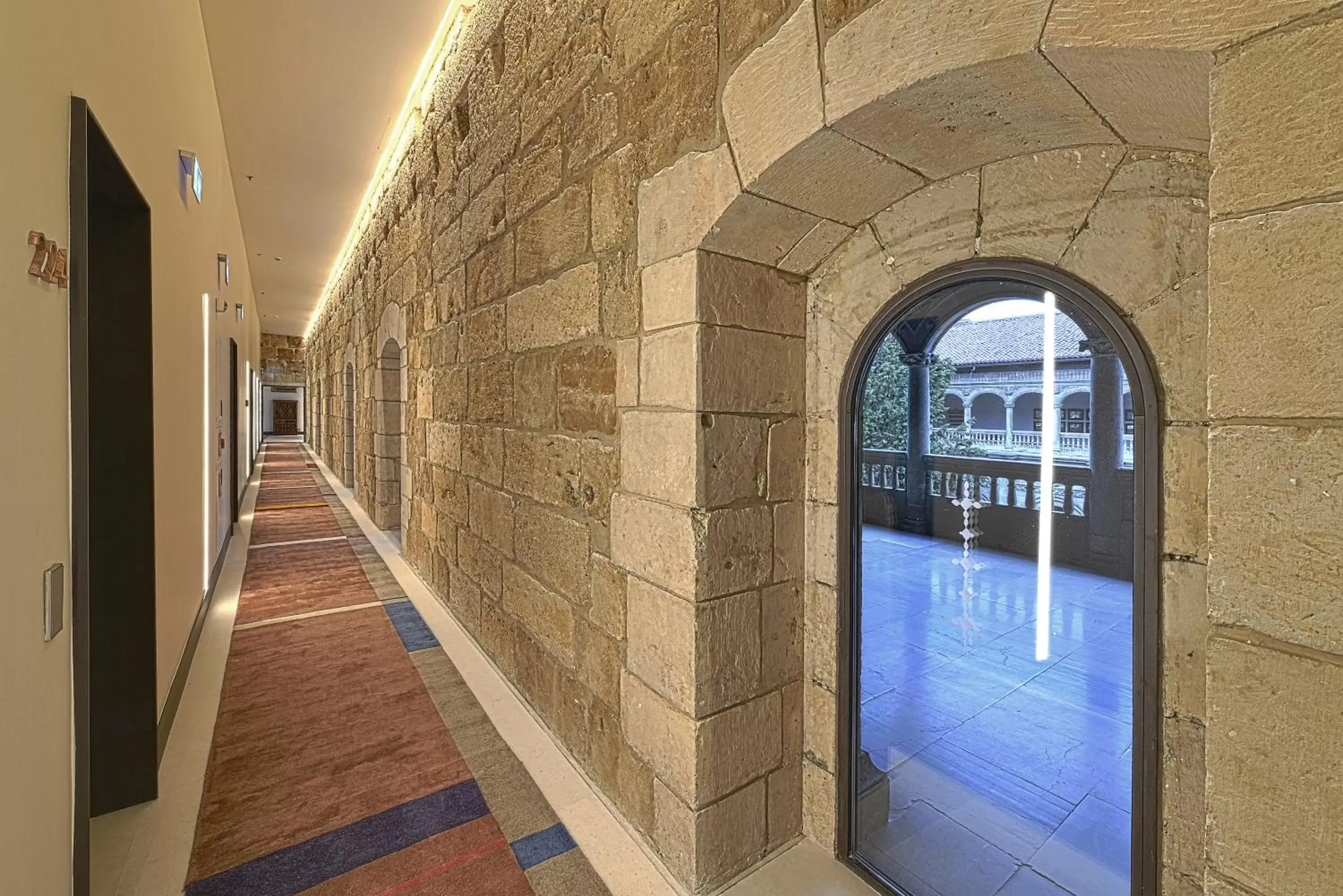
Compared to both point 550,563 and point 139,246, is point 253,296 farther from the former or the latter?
point 550,563

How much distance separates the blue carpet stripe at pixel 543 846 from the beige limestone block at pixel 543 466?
956 millimetres

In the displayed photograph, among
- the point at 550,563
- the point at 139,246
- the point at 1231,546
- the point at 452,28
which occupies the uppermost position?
the point at 452,28

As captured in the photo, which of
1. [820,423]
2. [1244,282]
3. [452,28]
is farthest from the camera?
[452,28]

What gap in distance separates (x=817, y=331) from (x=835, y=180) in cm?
40

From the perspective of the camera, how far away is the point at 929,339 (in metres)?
1.44

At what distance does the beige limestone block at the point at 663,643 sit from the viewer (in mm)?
1401

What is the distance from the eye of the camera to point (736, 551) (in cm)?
145

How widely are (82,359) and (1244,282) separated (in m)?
1.91

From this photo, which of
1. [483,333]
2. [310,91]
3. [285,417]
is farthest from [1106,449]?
[285,417]

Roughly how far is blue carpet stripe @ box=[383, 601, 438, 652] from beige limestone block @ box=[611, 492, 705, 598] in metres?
1.86

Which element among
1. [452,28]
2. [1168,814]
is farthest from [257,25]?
[1168,814]

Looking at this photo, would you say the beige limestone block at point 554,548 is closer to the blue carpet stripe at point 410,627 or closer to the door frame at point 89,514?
the blue carpet stripe at point 410,627

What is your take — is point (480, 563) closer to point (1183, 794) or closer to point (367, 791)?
point (367, 791)

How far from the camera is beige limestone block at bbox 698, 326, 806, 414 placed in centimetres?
138
